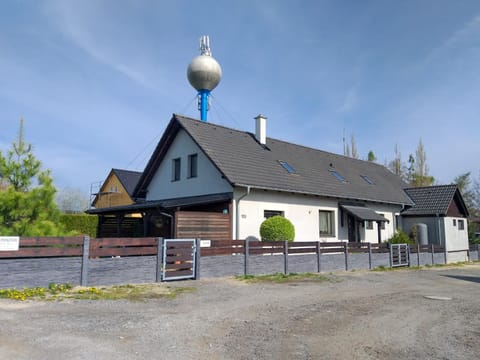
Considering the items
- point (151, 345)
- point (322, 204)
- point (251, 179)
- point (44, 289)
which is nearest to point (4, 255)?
point (44, 289)

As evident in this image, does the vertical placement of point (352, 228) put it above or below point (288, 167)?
below

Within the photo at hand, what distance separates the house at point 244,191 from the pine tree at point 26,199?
13.3 feet

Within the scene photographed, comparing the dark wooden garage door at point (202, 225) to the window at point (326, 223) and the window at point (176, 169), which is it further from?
the window at point (326, 223)

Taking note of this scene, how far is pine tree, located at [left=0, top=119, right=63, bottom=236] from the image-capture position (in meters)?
11.3

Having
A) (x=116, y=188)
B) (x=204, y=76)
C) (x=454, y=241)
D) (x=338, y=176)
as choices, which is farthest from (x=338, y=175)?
(x=116, y=188)

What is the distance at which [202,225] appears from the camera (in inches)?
598

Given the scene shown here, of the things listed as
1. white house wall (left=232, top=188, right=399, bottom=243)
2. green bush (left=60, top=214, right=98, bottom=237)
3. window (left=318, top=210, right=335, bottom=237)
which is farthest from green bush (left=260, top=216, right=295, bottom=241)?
green bush (left=60, top=214, right=98, bottom=237)

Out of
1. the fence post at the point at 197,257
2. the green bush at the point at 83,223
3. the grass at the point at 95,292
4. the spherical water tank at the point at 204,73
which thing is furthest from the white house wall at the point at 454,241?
the green bush at the point at 83,223

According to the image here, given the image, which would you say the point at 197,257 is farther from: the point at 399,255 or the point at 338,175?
the point at 338,175

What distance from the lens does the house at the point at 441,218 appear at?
25.0 meters

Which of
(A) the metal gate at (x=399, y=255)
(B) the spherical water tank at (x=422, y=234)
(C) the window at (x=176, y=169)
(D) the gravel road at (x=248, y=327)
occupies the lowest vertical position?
(D) the gravel road at (x=248, y=327)

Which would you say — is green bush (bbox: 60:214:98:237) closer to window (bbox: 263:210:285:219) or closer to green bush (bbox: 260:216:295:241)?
window (bbox: 263:210:285:219)

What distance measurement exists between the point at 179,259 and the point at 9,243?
15.0 feet

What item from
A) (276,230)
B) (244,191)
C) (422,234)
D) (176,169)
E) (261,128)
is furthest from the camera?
(422,234)
